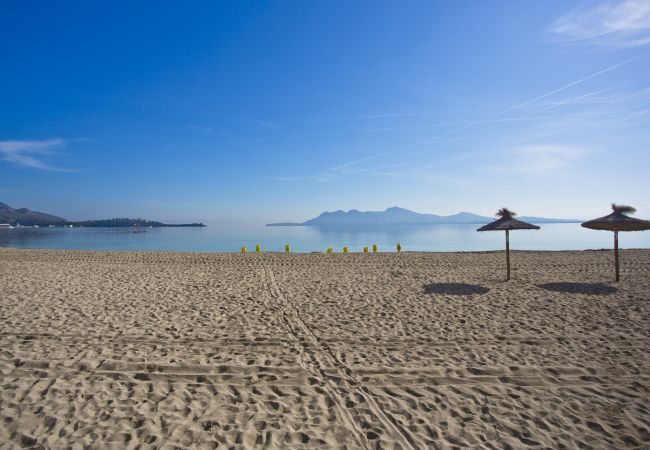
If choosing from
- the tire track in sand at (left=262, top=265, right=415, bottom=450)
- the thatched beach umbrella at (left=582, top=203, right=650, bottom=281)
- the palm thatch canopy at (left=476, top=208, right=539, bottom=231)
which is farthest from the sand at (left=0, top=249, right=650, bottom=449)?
the palm thatch canopy at (left=476, top=208, right=539, bottom=231)

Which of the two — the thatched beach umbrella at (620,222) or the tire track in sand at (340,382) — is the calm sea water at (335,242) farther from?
the tire track in sand at (340,382)

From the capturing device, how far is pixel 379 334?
6293mm

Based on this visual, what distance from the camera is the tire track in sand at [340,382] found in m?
3.52

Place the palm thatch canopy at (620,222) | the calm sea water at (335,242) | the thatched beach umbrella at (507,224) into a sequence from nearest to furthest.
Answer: the palm thatch canopy at (620,222) → the thatched beach umbrella at (507,224) → the calm sea water at (335,242)

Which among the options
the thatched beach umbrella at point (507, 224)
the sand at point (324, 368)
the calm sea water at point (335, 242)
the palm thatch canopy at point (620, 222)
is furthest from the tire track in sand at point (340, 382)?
the calm sea water at point (335, 242)

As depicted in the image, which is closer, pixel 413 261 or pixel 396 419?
pixel 396 419

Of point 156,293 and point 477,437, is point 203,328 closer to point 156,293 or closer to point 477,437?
point 156,293

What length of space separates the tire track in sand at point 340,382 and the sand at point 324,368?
23 millimetres

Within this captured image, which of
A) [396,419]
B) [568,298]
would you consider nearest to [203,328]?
[396,419]

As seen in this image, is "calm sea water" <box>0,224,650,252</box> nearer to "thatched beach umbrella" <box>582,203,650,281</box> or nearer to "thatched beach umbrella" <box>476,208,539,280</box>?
"thatched beach umbrella" <box>476,208,539,280</box>

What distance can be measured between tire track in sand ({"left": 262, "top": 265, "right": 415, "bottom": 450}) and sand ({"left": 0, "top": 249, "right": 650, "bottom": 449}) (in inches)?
0.9

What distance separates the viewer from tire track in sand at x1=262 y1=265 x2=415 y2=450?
3521mm

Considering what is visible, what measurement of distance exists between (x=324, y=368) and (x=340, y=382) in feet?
1.49

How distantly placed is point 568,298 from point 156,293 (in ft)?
37.3
